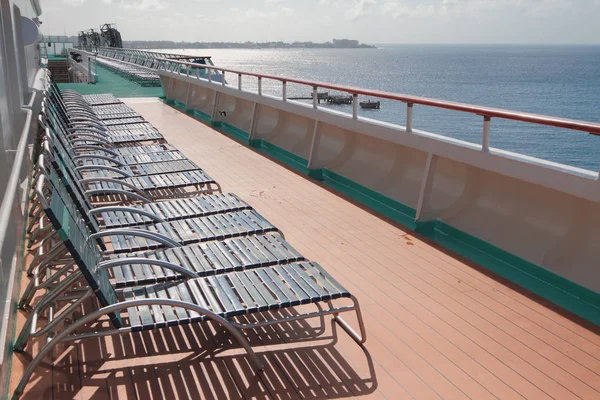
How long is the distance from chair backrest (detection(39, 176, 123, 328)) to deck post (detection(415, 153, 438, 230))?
10.5 feet

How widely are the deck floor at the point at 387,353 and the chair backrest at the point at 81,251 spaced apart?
0.39 m

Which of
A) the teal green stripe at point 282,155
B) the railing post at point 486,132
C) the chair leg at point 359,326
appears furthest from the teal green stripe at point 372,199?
the chair leg at point 359,326

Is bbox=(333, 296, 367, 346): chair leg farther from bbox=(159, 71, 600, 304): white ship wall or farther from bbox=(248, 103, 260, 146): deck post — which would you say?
bbox=(248, 103, 260, 146): deck post

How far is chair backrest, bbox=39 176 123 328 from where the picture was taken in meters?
2.86

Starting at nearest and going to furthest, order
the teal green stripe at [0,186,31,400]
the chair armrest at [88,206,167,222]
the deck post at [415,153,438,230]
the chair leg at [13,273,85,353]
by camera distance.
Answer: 1. the teal green stripe at [0,186,31,400]
2. the chair leg at [13,273,85,353]
3. the chair armrest at [88,206,167,222]
4. the deck post at [415,153,438,230]

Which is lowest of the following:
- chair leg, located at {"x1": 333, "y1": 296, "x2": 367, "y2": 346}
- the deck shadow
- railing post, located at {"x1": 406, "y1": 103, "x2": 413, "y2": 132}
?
the deck shadow

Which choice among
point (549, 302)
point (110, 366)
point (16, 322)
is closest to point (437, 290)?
point (549, 302)

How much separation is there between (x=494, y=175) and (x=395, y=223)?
110 cm

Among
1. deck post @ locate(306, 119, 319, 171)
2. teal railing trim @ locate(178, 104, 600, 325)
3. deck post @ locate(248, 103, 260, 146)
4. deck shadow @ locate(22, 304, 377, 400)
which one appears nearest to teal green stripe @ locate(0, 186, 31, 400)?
deck shadow @ locate(22, 304, 377, 400)

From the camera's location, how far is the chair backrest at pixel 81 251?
286cm

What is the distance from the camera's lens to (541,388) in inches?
122

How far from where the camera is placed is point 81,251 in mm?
3039

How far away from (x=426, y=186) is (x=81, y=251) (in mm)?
3565

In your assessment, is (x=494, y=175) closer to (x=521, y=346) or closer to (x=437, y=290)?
(x=437, y=290)
